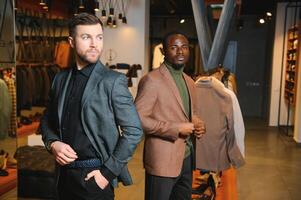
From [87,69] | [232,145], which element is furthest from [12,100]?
[87,69]

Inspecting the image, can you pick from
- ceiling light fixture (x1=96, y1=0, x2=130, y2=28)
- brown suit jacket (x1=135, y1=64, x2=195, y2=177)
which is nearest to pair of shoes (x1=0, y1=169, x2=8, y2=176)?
brown suit jacket (x1=135, y1=64, x2=195, y2=177)

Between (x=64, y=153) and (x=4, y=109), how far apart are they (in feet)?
8.01

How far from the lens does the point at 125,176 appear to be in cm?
169

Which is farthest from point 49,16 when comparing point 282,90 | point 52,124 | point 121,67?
point 52,124

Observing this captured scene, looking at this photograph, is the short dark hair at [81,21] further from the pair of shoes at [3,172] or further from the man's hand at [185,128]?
the pair of shoes at [3,172]

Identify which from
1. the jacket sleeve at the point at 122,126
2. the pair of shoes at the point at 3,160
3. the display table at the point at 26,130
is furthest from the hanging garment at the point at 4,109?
the display table at the point at 26,130

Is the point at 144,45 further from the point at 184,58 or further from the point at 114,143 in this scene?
the point at 114,143

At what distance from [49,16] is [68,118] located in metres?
6.81

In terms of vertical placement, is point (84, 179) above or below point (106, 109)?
below

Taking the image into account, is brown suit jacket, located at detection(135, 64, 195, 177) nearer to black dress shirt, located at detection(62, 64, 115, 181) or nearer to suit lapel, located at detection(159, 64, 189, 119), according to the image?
suit lapel, located at detection(159, 64, 189, 119)

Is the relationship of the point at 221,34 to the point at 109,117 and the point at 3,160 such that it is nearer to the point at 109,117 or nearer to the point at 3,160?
the point at 109,117

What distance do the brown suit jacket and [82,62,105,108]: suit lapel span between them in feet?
2.10

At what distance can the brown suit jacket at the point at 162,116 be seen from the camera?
7.23ft

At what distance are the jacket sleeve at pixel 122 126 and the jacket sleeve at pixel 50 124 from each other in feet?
1.04
